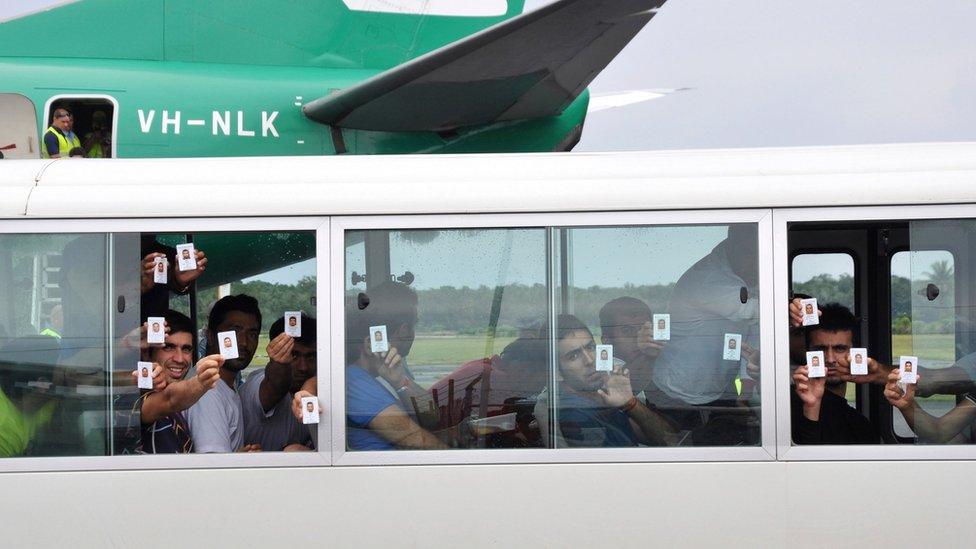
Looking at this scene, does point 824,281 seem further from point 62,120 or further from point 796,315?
point 62,120

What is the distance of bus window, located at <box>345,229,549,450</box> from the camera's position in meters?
4.38

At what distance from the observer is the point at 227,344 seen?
4.48 metres

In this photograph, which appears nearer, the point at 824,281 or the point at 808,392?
the point at 808,392

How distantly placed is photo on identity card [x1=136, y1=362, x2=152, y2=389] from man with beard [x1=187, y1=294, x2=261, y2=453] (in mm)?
205

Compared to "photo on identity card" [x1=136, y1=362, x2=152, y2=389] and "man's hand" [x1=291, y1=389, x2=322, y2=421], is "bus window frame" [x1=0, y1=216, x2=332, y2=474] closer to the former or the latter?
"man's hand" [x1=291, y1=389, x2=322, y2=421]

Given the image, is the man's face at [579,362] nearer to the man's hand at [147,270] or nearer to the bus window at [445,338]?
the bus window at [445,338]

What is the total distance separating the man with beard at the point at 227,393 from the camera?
444 cm

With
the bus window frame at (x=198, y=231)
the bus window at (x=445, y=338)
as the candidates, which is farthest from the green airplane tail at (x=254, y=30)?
the bus window at (x=445, y=338)

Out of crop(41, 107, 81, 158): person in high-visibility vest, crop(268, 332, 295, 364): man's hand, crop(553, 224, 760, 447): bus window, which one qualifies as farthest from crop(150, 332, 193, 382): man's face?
crop(41, 107, 81, 158): person in high-visibility vest

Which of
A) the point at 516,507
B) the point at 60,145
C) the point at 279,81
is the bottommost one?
the point at 516,507

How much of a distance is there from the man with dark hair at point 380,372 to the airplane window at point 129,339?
0.18 meters

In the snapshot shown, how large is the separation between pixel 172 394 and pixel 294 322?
1.89 feet

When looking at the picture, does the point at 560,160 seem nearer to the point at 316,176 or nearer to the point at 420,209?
the point at 420,209

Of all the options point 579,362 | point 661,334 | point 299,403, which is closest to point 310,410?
point 299,403
